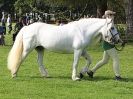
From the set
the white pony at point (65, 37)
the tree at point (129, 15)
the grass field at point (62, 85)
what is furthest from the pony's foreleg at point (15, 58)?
the tree at point (129, 15)

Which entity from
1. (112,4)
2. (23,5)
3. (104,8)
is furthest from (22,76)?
(23,5)

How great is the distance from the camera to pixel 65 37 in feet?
43.9

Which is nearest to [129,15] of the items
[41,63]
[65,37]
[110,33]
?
[41,63]

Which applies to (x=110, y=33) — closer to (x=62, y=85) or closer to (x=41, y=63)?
(x=62, y=85)

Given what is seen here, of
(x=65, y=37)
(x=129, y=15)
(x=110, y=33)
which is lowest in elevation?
(x=129, y=15)

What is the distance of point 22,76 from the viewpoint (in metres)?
14.3

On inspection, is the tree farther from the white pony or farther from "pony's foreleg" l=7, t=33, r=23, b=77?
"pony's foreleg" l=7, t=33, r=23, b=77

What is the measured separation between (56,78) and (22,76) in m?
1.17

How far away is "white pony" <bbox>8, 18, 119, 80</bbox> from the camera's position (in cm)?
1320

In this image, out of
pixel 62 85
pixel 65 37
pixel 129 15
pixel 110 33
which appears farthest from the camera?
pixel 129 15

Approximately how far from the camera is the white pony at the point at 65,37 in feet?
43.3

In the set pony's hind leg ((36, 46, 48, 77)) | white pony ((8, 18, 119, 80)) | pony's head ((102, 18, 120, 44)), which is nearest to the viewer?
pony's head ((102, 18, 120, 44))

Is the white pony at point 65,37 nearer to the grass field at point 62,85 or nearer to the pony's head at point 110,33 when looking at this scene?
the pony's head at point 110,33

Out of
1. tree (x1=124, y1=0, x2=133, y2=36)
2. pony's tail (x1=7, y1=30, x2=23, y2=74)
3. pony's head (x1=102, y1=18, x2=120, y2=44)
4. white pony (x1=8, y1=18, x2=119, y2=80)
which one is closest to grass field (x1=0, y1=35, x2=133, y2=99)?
pony's tail (x1=7, y1=30, x2=23, y2=74)
